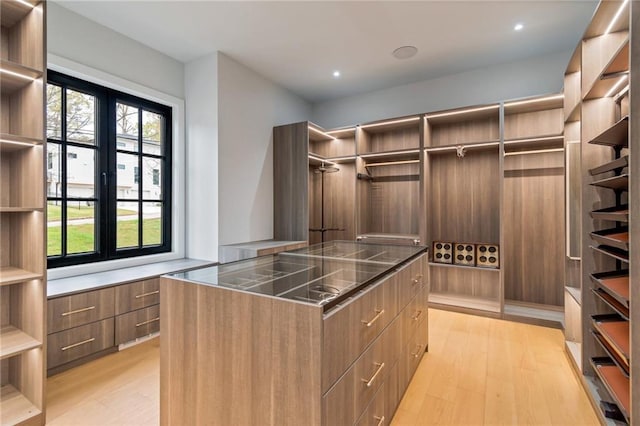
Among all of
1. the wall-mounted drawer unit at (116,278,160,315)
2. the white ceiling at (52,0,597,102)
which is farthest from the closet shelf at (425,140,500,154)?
the wall-mounted drawer unit at (116,278,160,315)

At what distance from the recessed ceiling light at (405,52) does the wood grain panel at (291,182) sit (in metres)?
1.39

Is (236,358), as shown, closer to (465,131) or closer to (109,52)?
→ (109,52)

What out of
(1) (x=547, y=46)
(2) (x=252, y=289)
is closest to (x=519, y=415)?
(2) (x=252, y=289)

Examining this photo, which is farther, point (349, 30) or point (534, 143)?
point (534, 143)

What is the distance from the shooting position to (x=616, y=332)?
5.56 ft

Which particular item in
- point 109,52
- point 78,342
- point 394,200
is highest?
point 109,52

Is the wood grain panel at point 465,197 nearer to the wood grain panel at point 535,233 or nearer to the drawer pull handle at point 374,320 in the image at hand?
the wood grain panel at point 535,233

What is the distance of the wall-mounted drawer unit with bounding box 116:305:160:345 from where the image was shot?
8.67 ft

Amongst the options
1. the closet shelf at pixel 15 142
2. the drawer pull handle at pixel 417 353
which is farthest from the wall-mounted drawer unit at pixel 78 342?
the drawer pull handle at pixel 417 353

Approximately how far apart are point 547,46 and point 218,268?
166 inches

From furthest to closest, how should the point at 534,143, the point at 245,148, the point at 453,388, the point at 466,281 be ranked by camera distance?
the point at 466,281, the point at 245,148, the point at 534,143, the point at 453,388

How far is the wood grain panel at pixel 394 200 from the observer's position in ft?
14.1

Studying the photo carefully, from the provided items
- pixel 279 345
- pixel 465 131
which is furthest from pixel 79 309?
pixel 465 131

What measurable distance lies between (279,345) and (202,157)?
3.03 metres
